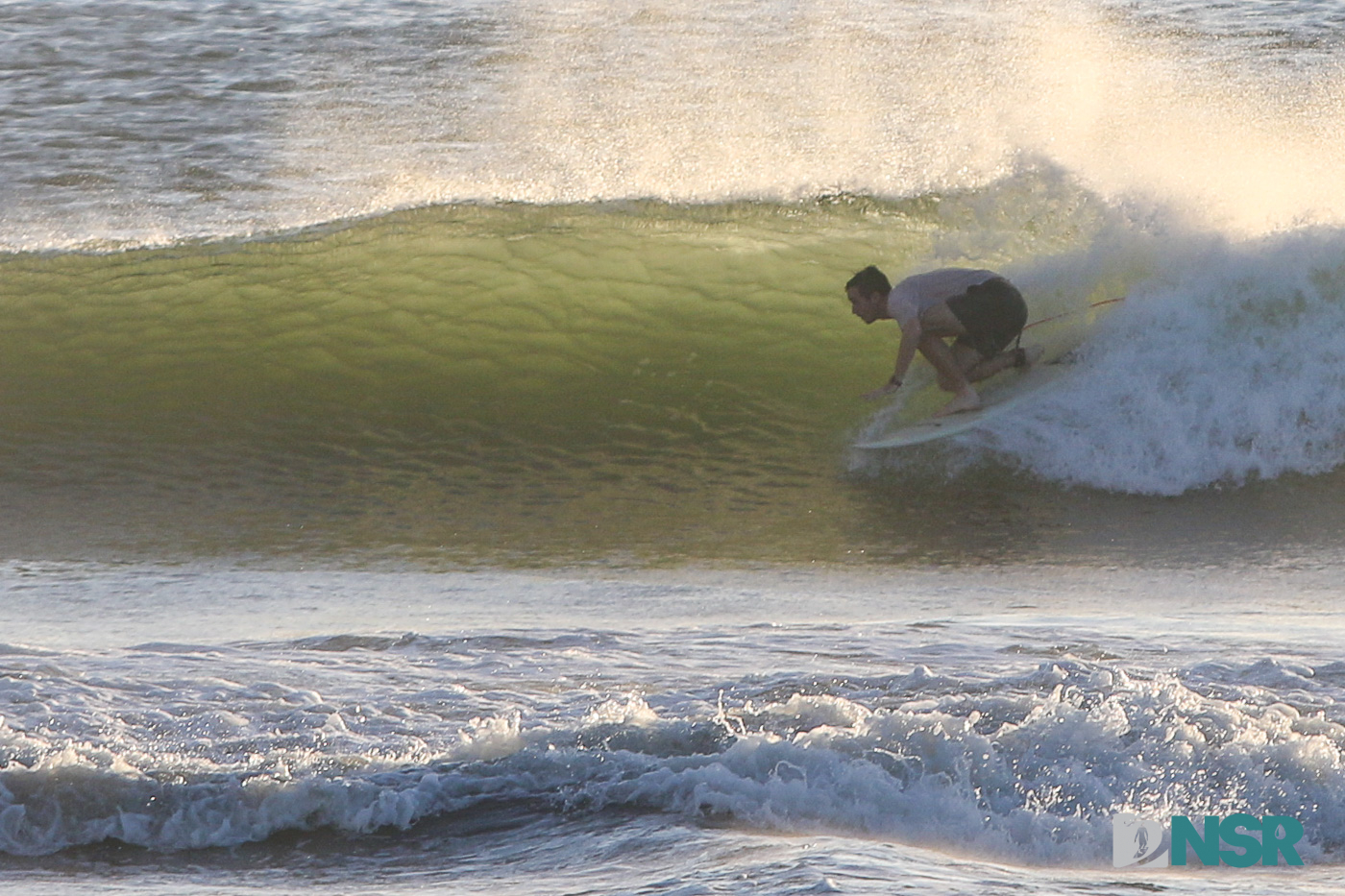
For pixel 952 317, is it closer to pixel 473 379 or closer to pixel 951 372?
pixel 951 372

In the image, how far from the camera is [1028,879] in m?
2.97

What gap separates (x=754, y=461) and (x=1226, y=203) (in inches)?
110

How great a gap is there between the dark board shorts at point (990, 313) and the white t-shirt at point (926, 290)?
0.04 meters

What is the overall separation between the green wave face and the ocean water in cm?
3

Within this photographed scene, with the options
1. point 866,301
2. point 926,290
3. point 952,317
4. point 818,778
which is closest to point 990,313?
point 952,317

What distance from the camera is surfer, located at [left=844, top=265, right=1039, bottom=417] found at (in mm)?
6480

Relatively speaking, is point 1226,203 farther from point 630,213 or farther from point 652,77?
point 652,77

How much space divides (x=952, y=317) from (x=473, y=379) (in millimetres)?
2589

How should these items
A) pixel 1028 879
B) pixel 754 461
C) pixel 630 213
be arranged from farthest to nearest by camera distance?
pixel 630 213
pixel 754 461
pixel 1028 879

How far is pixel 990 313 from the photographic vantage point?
6602mm

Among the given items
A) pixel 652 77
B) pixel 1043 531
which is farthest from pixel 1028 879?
pixel 652 77

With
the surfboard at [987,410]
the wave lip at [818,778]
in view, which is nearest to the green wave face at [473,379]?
the surfboard at [987,410]

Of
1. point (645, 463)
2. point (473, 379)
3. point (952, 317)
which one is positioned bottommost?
point (645, 463)

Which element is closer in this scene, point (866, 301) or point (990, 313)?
point (866, 301)
